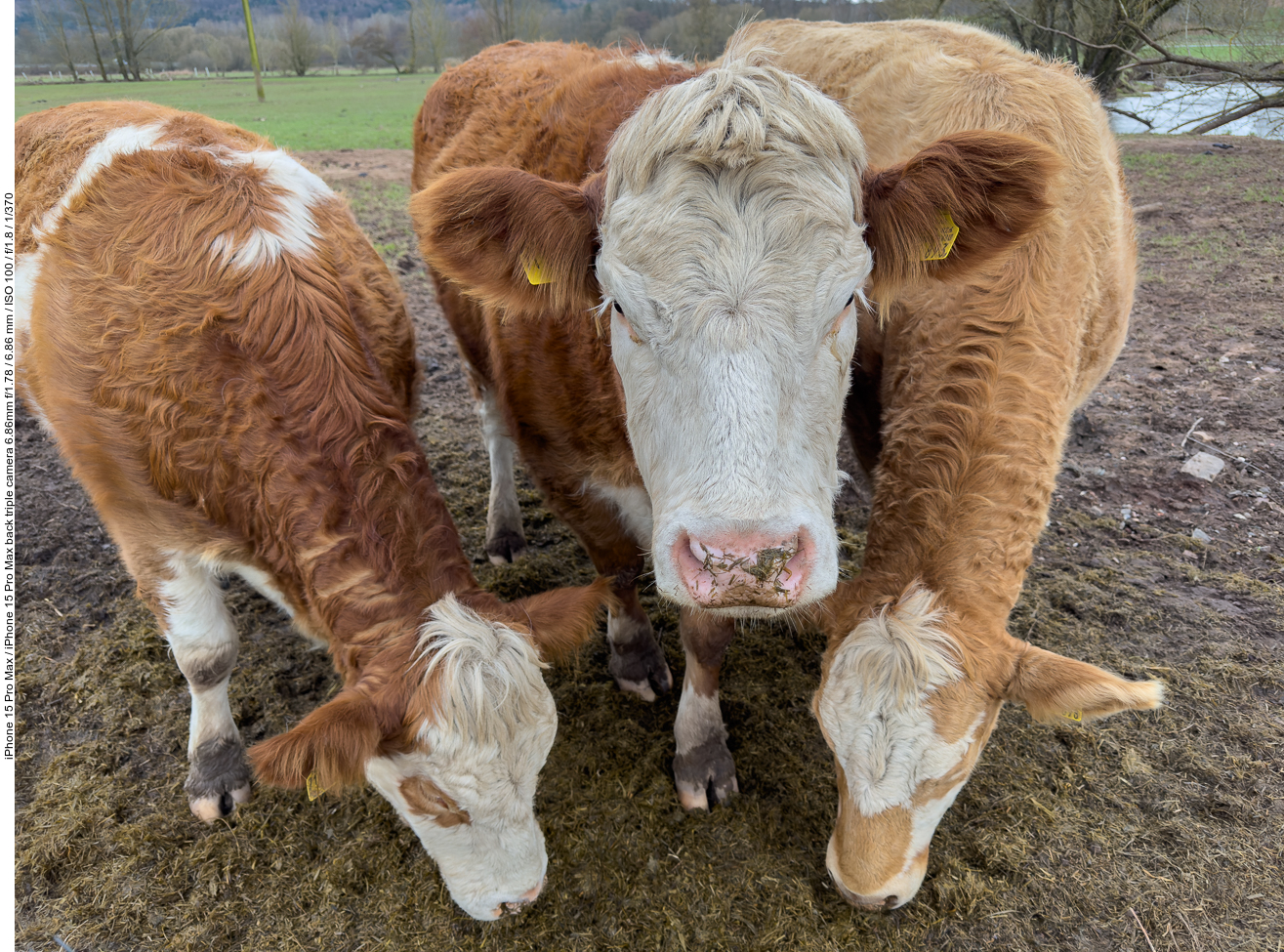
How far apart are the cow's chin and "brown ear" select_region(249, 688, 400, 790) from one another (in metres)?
0.89

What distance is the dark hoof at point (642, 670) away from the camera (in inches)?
131

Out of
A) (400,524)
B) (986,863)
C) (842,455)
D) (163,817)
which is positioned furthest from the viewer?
(842,455)

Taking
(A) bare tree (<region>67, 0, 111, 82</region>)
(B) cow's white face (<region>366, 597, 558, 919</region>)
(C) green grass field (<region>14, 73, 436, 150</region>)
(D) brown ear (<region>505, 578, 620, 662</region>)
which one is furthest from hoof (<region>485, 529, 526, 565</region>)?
(A) bare tree (<region>67, 0, 111, 82</region>)

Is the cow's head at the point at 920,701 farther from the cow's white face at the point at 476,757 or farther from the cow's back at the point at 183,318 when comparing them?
the cow's back at the point at 183,318

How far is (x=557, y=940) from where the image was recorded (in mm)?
2424

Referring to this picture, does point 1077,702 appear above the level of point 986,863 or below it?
above

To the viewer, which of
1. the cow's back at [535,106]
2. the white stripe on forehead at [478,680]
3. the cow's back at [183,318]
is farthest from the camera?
the cow's back at [535,106]

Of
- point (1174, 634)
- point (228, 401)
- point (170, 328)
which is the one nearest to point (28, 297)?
point (170, 328)

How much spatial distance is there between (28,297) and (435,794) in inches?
101

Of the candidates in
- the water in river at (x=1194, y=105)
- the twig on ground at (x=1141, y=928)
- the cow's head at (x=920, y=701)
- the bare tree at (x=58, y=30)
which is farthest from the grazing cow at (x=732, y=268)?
the water in river at (x=1194, y=105)

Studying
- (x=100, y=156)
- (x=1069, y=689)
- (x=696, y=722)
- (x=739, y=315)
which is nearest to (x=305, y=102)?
(x=100, y=156)

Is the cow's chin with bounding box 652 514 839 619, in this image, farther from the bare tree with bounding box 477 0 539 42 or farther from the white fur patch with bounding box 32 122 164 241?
the bare tree with bounding box 477 0 539 42

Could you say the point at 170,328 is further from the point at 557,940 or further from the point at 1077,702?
the point at 1077,702

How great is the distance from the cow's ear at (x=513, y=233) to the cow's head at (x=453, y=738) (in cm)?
97
